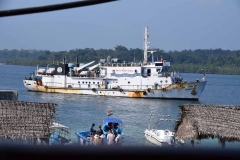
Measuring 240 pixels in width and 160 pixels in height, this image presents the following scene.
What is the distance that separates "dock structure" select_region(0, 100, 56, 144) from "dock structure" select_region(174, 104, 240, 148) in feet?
8.05

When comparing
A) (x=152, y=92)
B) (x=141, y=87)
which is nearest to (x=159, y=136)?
(x=152, y=92)

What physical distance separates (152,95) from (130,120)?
786cm

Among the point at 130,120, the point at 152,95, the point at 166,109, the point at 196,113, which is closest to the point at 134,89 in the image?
the point at 152,95

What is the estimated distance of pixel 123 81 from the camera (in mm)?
26781

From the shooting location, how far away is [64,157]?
1090 millimetres

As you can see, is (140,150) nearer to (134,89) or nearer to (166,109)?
(166,109)

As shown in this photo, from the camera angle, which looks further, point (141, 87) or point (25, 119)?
point (141, 87)

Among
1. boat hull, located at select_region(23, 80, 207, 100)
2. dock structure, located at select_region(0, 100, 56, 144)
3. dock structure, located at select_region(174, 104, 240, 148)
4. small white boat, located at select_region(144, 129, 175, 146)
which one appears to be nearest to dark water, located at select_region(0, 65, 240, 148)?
boat hull, located at select_region(23, 80, 207, 100)

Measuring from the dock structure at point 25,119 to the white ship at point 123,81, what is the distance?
18.4 m

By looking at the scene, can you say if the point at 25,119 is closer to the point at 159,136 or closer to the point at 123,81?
the point at 159,136

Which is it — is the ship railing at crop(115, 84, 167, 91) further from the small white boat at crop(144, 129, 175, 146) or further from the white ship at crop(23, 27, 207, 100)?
the small white boat at crop(144, 129, 175, 146)

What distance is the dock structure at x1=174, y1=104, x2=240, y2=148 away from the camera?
8.14 m

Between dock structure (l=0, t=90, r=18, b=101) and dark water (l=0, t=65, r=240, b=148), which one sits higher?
dock structure (l=0, t=90, r=18, b=101)

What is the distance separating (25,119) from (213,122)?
10.5 feet
